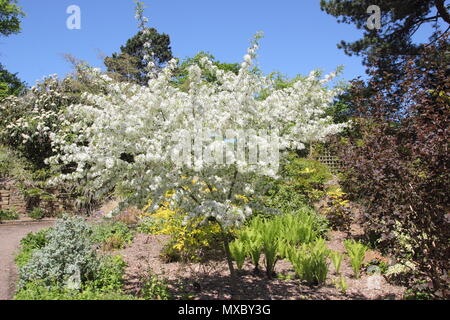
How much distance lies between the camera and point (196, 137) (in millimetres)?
3662

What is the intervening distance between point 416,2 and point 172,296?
464 inches

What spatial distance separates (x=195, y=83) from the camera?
3936mm

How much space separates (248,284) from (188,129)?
9.03 ft

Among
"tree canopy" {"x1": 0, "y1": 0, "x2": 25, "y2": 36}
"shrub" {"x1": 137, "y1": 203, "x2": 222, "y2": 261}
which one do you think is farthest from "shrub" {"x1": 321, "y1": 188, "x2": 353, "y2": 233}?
"tree canopy" {"x1": 0, "y1": 0, "x2": 25, "y2": 36}

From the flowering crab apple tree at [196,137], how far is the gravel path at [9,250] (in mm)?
2017

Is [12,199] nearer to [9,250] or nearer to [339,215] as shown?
[9,250]

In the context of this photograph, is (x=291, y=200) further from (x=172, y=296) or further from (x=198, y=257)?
(x=172, y=296)

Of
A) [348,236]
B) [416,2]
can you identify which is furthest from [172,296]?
[416,2]

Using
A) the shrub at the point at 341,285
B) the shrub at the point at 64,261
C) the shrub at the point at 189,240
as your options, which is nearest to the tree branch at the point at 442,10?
the shrub at the point at 341,285

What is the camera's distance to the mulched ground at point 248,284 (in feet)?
16.1

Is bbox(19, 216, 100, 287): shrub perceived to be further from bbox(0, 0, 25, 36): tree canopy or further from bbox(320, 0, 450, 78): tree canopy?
bbox(0, 0, 25, 36): tree canopy

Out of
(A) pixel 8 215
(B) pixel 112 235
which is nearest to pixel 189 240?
(B) pixel 112 235

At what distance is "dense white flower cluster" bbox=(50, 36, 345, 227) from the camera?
383cm

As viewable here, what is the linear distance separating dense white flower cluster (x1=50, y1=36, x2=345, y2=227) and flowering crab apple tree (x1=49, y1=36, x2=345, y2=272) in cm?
1
